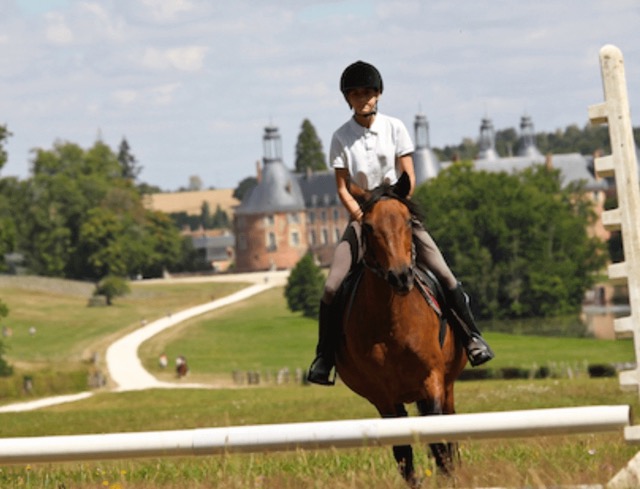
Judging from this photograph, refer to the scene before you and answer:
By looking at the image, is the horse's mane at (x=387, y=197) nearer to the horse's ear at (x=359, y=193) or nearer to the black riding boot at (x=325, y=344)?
the horse's ear at (x=359, y=193)

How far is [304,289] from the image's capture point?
122 metres

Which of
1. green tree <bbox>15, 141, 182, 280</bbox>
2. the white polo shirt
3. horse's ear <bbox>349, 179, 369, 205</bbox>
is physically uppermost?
green tree <bbox>15, 141, 182, 280</bbox>

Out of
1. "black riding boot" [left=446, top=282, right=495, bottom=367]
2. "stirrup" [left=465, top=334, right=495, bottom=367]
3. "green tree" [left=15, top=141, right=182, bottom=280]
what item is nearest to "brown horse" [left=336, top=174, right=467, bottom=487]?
"black riding boot" [left=446, top=282, right=495, bottom=367]

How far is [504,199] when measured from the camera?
123m

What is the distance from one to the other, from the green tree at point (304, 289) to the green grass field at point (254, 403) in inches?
69.7

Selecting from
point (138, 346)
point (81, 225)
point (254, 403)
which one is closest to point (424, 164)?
point (81, 225)

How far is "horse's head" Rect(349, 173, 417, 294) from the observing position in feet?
27.9

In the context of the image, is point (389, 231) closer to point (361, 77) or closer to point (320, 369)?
point (361, 77)

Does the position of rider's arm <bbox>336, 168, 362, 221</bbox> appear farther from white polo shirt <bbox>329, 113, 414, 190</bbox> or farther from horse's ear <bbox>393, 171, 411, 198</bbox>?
horse's ear <bbox>393, 171, 411, 198</bbox>

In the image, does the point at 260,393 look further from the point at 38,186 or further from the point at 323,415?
the point at 38,186

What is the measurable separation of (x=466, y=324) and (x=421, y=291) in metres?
0.71

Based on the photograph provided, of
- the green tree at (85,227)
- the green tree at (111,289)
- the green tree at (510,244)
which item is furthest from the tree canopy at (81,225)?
the green tree at (510,244)

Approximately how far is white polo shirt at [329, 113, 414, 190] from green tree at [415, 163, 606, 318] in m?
105

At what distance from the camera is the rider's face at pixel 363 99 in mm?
9633
